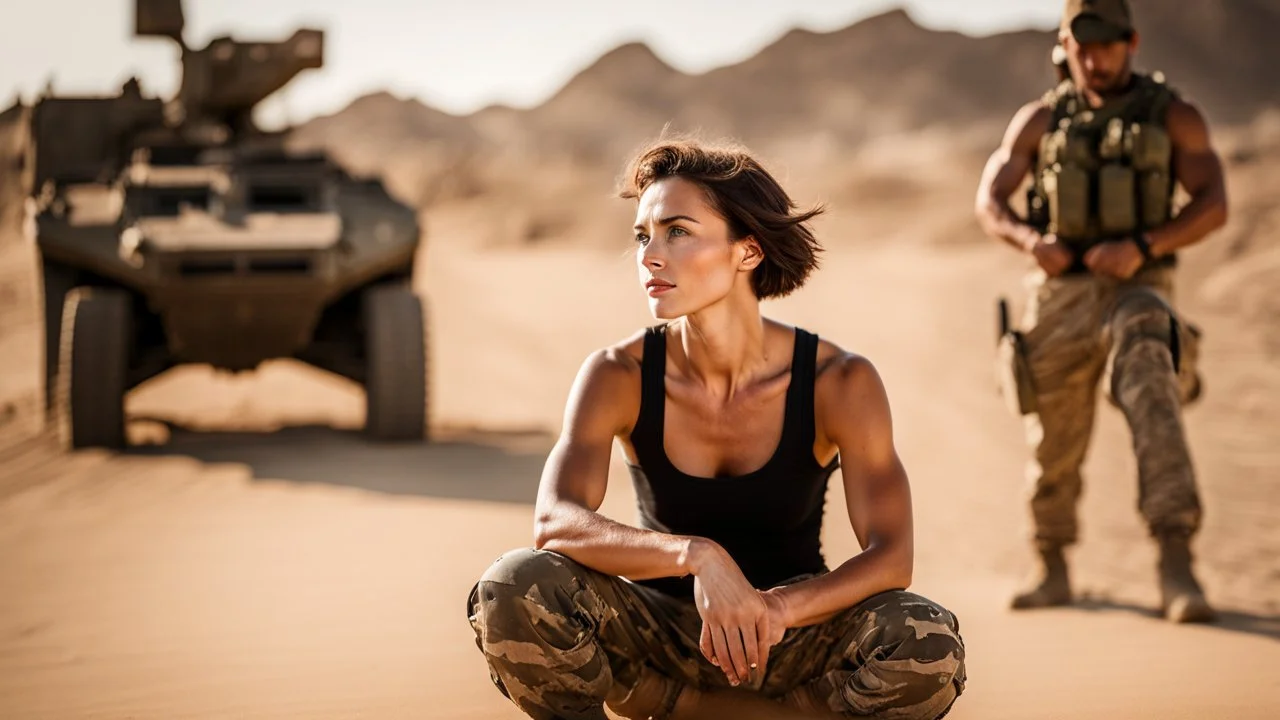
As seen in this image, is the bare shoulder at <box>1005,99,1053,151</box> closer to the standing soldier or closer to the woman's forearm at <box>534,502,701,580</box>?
the standing soldier

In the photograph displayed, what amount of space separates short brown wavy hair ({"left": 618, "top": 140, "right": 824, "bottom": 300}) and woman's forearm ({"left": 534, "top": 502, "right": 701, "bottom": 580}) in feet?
2.47

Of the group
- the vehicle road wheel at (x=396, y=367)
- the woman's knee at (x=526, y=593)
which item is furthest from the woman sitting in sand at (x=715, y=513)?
the vehicle road wheel at (x=396, y=367)

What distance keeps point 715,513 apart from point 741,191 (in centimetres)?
75

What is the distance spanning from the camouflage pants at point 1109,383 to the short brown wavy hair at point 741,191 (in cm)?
215

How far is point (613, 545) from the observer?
3434mm

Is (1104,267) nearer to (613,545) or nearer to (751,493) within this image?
(751,493)

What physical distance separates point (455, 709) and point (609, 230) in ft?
97.1

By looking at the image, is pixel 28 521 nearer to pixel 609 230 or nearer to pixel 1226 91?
pixel 609 230

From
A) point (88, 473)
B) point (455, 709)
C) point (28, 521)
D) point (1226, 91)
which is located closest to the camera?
point (455, 709)

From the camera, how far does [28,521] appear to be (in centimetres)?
775

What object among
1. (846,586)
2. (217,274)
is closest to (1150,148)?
(846,586)

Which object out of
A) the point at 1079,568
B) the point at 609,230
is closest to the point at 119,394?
the point at 1079,568

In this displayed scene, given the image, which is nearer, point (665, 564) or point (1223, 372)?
point (665, 564)

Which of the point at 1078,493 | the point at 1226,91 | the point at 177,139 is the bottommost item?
the point at 1078,493
